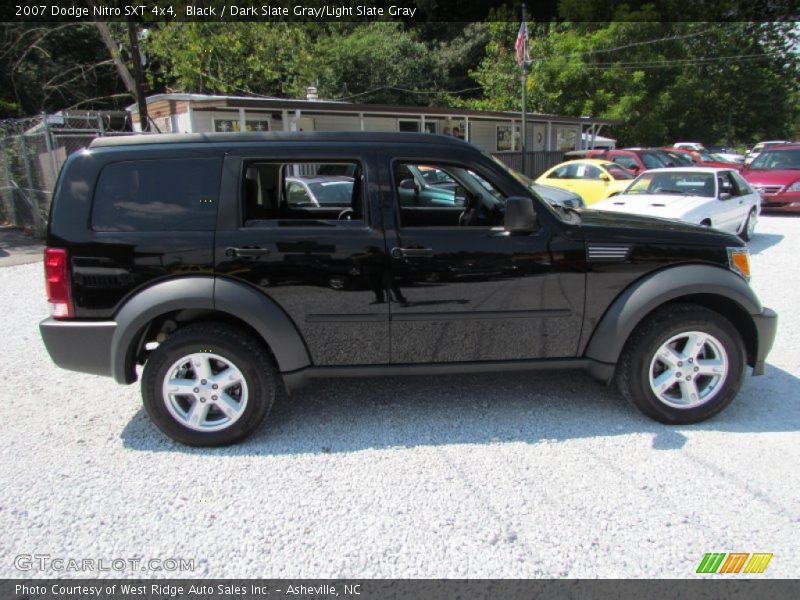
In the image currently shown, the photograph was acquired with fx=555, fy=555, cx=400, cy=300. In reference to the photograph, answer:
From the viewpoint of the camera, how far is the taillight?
10.5 ft

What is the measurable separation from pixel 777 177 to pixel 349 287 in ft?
46.9

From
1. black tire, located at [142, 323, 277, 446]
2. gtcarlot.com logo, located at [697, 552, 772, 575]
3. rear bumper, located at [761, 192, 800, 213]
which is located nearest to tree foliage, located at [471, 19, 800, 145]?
rear bumper, located at [761, 192, 800, 213]

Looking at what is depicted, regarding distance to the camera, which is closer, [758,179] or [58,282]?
[58,282]

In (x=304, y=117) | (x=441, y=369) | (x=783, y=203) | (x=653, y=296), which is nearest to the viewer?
(x=653, y=296)

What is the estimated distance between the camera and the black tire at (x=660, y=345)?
3418 mm

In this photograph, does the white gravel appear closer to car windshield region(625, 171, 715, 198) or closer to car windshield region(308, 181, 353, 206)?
car windshield region(308, 181, 353, 206)

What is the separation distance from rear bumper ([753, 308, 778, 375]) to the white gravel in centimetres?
42

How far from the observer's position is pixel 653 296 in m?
3.37

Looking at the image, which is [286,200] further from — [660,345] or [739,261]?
[739,261]

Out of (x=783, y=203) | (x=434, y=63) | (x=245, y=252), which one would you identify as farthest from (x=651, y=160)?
(x=434, y=63)

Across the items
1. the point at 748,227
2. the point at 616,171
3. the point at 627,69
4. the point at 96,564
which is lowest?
the point at 96,564

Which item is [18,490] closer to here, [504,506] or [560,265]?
[504,506]

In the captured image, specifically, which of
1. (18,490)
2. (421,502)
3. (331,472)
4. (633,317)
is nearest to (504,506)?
(421,502)

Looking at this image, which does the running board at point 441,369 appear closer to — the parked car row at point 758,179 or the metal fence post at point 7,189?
the parked car row at point 758,179
